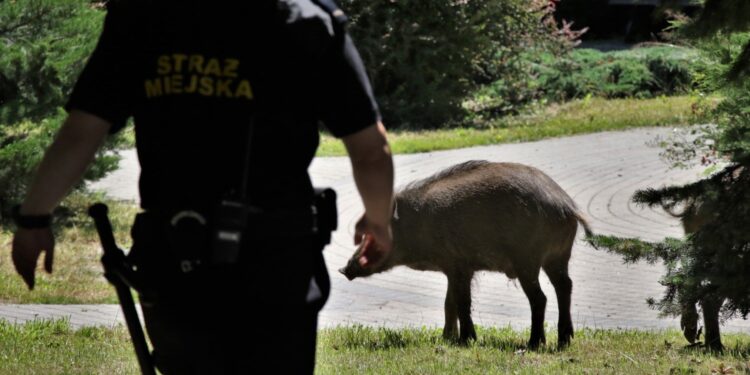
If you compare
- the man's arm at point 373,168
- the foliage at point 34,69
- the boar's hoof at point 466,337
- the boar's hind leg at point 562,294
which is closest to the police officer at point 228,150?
the man's arm at point 373,168

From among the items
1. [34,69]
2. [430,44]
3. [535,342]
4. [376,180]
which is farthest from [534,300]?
[430,44]

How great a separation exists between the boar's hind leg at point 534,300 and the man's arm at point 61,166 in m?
4.79

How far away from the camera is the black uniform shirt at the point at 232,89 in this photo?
10.9ft

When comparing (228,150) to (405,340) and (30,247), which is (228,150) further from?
(405,340)

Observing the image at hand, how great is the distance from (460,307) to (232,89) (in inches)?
189

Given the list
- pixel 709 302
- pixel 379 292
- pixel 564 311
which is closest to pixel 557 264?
pixel 564 311

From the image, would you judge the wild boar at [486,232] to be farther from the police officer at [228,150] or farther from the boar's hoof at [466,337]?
the police officer at [228,150]

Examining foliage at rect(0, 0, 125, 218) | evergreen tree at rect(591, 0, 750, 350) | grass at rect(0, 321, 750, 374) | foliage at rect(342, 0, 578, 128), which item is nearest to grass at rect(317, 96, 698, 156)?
foliage at rect(342, 0, 578, 128)

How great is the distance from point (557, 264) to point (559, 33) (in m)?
14.2

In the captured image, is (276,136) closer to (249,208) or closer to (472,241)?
(249,208)

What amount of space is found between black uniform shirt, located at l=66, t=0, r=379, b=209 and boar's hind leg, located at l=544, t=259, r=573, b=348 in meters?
4.72

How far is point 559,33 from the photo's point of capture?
21.8 m

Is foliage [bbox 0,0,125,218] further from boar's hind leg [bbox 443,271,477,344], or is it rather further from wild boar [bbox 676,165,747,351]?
wild boar [bbox 676,165,747,351]

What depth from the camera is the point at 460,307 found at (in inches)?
310
